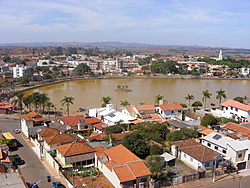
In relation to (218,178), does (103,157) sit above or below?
above

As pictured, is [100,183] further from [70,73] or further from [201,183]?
[70,73]

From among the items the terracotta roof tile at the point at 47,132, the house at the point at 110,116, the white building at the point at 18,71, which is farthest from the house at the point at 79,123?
the white building at the point at 18,71

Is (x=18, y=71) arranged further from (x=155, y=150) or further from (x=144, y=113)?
(x=155, y=150)

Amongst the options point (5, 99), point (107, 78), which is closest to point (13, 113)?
point (5, 99)

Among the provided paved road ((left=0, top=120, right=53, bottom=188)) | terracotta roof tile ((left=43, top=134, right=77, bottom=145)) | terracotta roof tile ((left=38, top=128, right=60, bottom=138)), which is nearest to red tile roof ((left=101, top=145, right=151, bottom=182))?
paved road ((left=0, top=120, right=53, bottom=188))

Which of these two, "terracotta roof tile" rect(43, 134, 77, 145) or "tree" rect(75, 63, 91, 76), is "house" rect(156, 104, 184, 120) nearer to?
"terracotta roof tile" rect(43, 134, 77, 145)

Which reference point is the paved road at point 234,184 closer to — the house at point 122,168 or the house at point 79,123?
the house at point 122,168

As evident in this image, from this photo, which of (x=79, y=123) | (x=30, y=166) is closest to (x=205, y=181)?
(x=30, y=166)
